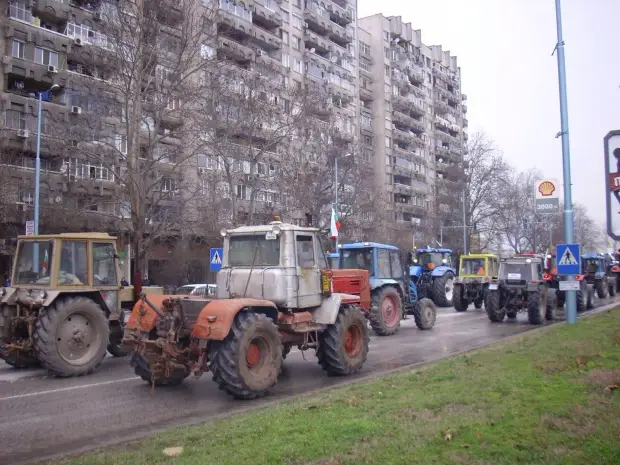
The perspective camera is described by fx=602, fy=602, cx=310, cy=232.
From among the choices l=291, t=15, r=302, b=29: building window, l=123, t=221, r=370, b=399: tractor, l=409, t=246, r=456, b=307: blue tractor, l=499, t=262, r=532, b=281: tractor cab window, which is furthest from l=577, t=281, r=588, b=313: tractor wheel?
l=291, t=15, r=302, b=29: building window

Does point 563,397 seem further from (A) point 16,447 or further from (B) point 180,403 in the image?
(A) point 16,447

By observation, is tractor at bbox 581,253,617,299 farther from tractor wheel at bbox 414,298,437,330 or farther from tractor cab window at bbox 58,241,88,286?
tractor cab window at bbox 58,241,88,286

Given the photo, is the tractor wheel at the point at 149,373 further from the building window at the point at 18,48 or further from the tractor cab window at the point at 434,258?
the building window at the point at 18,48

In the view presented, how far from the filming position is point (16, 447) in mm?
6473

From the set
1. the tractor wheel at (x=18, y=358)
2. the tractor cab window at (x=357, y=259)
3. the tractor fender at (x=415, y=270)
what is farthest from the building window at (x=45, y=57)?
the tractor wheel at (x=18, y=358)

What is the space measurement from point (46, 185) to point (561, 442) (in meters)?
31.9

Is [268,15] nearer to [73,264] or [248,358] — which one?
[73,264]

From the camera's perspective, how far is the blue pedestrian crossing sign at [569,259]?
16281mm

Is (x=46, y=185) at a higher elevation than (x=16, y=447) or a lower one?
higher

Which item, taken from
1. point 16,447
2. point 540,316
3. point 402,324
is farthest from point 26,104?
point 16,447

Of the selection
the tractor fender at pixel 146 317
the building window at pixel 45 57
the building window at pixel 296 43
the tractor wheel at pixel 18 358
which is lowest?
the tractor wheel at pixel 18 358

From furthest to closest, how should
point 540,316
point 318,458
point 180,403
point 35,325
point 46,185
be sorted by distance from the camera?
1. point 46,185
2. point 540,316
3. point 35,325
4. point 180,403
5. point 318,458

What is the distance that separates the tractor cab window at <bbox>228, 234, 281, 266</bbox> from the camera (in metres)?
10.0

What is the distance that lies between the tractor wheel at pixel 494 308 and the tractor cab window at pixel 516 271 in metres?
0.81
